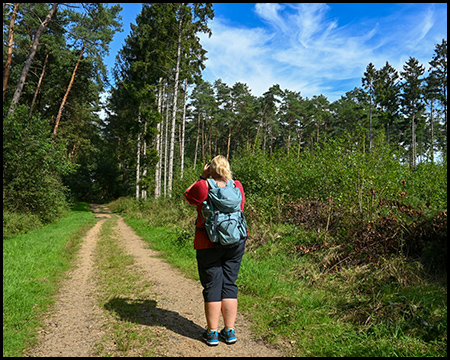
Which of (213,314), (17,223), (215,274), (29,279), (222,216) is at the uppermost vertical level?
(222,216)

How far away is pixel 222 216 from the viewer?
3.23m

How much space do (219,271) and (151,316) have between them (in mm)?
1523

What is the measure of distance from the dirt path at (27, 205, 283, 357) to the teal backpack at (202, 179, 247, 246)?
124 centimetres

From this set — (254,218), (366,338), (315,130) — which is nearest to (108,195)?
(315,130)

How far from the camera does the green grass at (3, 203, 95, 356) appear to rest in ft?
11.8

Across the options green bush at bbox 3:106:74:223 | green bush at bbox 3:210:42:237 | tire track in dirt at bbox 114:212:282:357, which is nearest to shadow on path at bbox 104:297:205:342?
tire track in dirt at bbox 114:212:282:357

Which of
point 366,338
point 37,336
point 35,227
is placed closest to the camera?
point 366,338

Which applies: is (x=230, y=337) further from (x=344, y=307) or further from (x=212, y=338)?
(x=344, y=307)

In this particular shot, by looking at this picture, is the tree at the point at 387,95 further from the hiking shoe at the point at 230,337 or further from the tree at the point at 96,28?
the hiking shoe at the point at 230,337

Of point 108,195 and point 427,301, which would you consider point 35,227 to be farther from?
point 108,195

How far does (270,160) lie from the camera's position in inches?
457

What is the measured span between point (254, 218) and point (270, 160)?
323cm

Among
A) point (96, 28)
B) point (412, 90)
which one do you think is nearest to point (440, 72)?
point (412, 90)

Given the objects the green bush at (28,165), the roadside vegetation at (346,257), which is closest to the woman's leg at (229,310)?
the roadside vegetation at (346,257)
